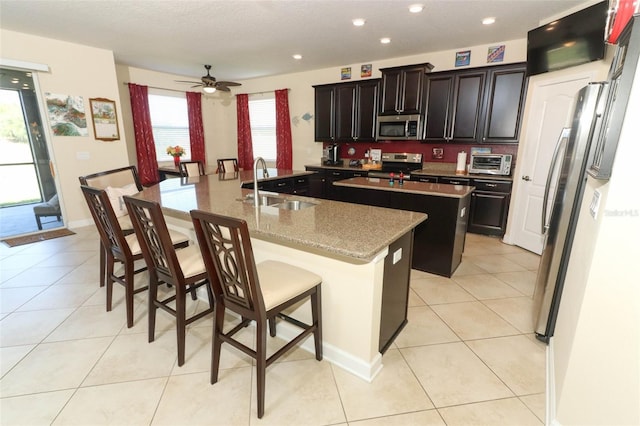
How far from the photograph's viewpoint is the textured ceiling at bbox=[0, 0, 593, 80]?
2.99m

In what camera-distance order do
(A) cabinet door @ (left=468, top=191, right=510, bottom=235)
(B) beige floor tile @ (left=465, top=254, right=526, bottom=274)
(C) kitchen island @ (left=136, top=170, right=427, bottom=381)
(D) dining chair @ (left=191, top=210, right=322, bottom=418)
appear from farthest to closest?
1. (A) cabinet door @ (left=468, top=191, right=510, bottom=235)
2. (B) beige floor tile @ (left=465, top=254, right=526, bottom=274)
3. (C) kitchen island @ (left=136, top=170, right=427, bottom=381)
4. (D) dining chair @ (left=191, top=210, right=322, bottom=418)

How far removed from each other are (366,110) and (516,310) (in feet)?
12.5

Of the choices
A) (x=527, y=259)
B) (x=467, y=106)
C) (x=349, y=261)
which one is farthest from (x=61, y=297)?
(x=467, y=106)

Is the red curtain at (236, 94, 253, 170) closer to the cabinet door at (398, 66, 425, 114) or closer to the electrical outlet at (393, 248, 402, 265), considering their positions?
the cabinet door at (398, 66, 425, 114)

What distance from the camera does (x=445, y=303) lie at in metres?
2.55

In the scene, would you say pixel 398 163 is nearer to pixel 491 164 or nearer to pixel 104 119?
pixel 491 164

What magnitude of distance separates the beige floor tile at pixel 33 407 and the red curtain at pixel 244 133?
5555 mm

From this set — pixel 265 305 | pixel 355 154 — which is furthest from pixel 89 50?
pixel 265 305

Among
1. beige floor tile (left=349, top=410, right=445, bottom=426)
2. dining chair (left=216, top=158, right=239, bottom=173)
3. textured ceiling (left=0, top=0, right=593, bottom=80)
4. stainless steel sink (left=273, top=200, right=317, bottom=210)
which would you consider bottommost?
beige floor tile (left=349, top=410, right=445, bottom=426)

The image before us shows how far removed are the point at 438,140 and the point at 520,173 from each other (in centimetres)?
122

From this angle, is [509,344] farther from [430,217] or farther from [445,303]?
[430,217]

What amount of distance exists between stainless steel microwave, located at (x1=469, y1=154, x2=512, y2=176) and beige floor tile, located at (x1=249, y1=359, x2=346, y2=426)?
11.8ft

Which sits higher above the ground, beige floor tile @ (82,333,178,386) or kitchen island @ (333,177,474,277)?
kitchen island @ (333,177,474,277)

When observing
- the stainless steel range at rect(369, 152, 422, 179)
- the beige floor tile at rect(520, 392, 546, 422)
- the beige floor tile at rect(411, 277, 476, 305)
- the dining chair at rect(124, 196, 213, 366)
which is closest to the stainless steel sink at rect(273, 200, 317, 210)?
the dining chair at rect(124, 196, 213, 366)
